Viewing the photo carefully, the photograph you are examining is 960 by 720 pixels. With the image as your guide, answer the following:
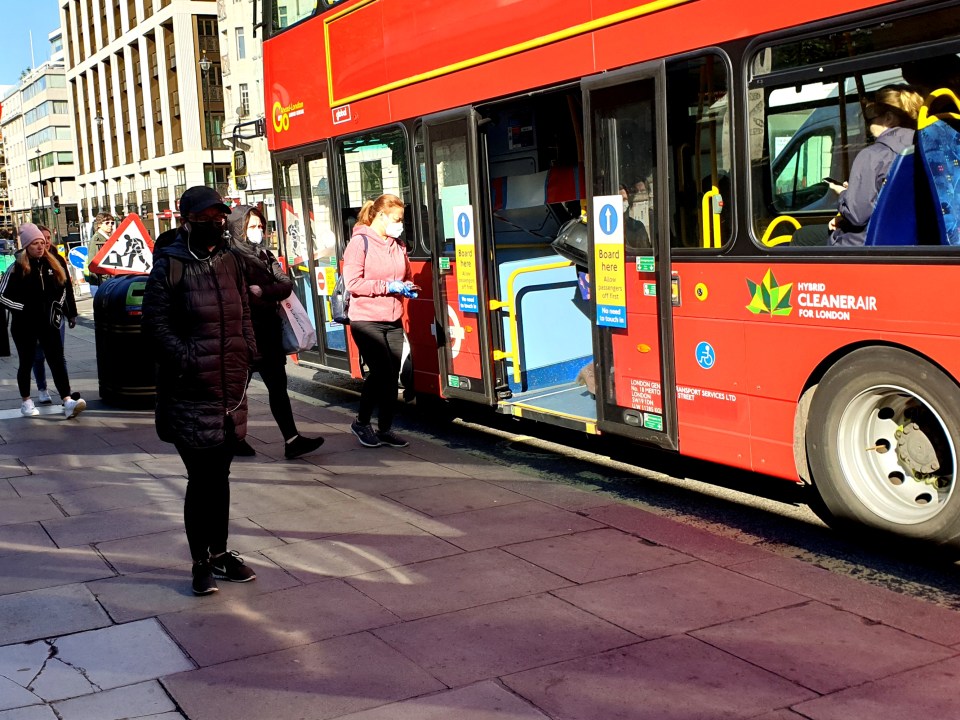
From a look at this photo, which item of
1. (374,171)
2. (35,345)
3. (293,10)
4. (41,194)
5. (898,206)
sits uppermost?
(41,194)

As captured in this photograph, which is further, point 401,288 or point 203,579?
point 401,288

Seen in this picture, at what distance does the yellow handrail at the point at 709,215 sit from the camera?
605cm

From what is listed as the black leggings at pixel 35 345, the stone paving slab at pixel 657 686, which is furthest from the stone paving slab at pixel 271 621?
the black leggings at pixel 35 345

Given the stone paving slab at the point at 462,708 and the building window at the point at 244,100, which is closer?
the stone paving slab at the point at 462,708

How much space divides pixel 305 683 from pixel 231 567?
1397 millimetres

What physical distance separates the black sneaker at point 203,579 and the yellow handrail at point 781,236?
3.16 metres

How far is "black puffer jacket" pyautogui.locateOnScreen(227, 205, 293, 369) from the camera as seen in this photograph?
22.7ft

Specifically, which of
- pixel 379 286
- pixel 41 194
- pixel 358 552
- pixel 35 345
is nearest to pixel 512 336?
pixel 379 286

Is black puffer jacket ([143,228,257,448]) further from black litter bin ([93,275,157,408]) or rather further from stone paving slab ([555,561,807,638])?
black litter bin ([93,275,157,408])

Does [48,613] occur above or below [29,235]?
below

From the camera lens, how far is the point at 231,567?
552cm

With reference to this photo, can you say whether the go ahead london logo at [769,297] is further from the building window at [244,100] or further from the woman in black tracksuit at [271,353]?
the building window at [244,100]

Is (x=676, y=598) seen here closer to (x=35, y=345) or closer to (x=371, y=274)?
(x=371, y=274)

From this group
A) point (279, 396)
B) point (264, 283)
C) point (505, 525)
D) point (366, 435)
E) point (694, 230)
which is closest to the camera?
point (694, 230)
